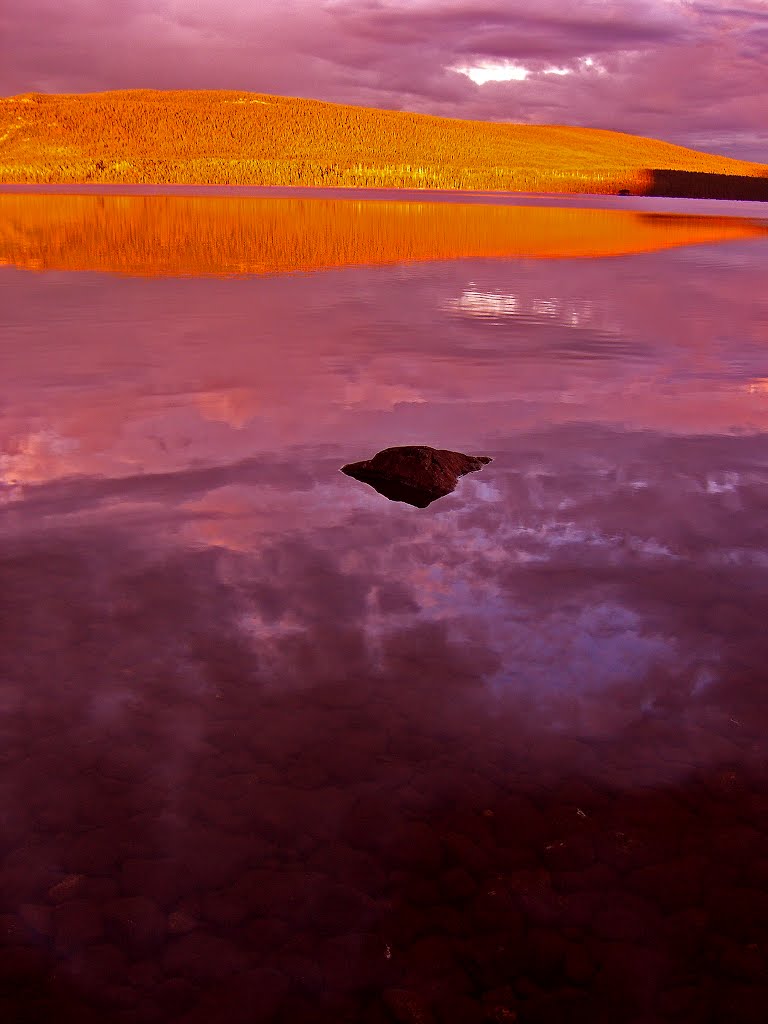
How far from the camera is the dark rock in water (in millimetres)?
7520

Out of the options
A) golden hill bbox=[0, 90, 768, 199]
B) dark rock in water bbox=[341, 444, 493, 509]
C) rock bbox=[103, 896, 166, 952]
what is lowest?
rock bbox=[103, 896, 166, 952]

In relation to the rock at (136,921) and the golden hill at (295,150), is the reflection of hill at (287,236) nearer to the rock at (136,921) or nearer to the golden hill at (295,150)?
the rock at (136,921)

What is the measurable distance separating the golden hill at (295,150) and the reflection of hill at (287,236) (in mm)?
50108

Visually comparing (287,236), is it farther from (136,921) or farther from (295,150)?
(295,150)

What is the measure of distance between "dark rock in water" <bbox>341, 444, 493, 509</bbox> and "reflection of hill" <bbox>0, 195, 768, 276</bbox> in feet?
58.1

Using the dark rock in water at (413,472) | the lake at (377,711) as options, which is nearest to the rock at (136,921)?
the lake at (377,711)

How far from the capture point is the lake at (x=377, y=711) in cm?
312

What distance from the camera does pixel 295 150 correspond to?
117938 millimetres

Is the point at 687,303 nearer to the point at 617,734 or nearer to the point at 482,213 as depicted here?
the point at 617,734

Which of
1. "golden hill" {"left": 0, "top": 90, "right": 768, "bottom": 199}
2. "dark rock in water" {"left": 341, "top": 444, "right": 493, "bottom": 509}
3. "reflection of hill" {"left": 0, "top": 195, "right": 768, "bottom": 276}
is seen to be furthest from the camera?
"golden hill" {"left": 0, "top": 90, "right": 768, "bottom": 199}

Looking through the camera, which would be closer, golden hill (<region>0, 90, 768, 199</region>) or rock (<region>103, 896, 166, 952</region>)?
rock (<region>103, 896, 166, 952</region>)

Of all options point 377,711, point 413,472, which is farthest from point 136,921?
point 413,472

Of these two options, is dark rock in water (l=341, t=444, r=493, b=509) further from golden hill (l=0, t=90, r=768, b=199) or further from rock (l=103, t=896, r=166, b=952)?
golden hill (l=0, t=90, r=768, b=199)

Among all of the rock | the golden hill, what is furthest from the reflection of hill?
the golden hill
